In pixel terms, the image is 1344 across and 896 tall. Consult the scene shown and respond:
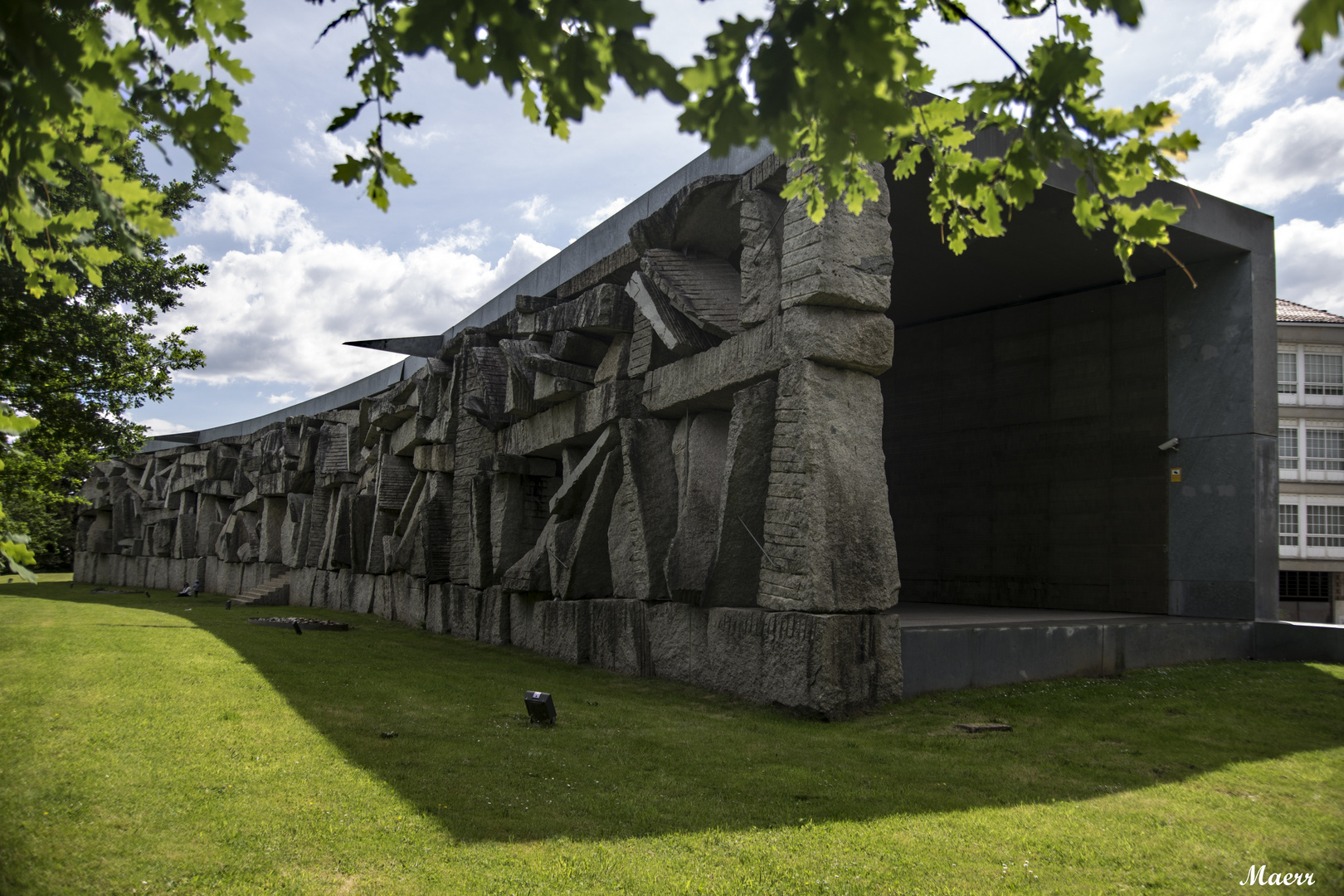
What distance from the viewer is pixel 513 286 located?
12430 millimetres

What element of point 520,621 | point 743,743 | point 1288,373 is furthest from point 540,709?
point 1288,373

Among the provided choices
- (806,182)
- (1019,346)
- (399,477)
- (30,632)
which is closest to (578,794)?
(806,182)

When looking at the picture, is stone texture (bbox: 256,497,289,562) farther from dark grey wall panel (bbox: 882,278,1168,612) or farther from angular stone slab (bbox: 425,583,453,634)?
dark grey wall panel (bbox: 882,278,1168,612)

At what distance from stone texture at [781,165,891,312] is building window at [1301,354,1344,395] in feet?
65.7

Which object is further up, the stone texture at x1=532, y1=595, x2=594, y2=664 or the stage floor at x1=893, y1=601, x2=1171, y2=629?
the stage floor at x1=893, y1=601, x2=1171, y2=629

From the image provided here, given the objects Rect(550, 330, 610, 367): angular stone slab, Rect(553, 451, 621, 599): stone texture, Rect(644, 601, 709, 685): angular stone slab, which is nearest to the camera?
Rect(644, 601, 709, 685): angular stone slab

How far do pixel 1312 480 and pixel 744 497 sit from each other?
70.4 feet

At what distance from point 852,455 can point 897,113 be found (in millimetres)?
4175

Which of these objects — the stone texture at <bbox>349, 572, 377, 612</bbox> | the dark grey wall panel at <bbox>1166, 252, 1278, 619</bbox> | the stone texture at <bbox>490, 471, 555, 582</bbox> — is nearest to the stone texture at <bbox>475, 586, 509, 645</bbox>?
the stone texture at <bbox>490, 471, 555, 582</bbox>

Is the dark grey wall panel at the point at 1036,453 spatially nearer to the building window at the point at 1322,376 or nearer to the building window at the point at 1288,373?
the building window at the point at 1288,373

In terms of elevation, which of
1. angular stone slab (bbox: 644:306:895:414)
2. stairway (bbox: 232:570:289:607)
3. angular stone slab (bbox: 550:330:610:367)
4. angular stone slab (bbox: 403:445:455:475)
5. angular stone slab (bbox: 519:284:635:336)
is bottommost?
stairway (bbox: 232:570:289:607)

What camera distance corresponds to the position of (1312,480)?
2209 centimetres

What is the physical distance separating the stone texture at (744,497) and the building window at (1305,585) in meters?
21.0

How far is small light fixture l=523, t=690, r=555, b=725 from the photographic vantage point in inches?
219
